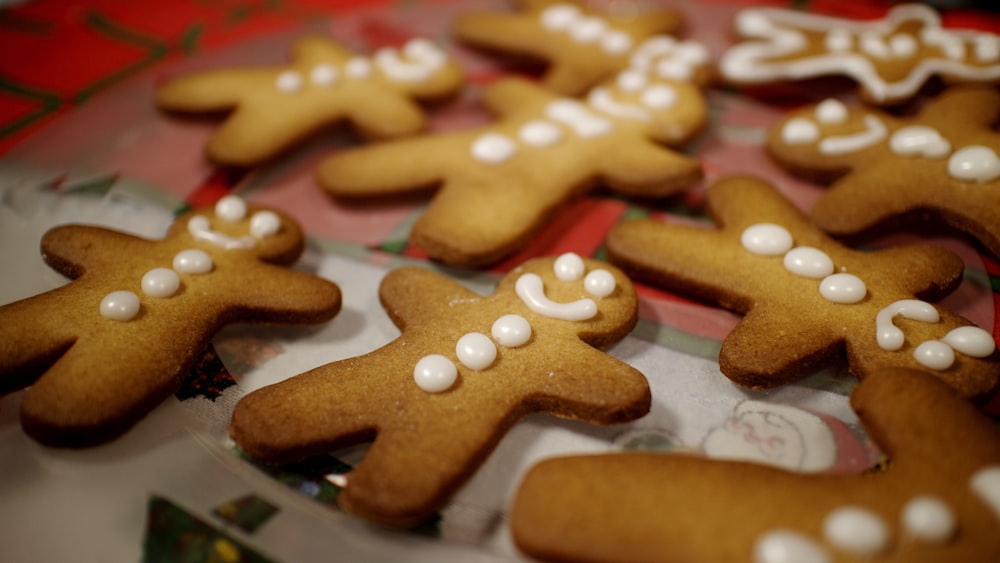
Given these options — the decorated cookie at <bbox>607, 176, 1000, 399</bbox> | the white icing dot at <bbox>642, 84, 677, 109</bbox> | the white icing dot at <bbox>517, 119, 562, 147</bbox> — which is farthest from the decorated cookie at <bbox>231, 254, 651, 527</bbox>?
the white icing dot at <bbox>642, 84, 677, 109</bbox>

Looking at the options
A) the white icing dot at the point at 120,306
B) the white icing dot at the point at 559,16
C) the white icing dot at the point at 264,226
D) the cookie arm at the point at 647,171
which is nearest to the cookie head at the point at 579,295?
the cookie arm at the point at 647,171

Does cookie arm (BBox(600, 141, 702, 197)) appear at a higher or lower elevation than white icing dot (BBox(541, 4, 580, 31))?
lower

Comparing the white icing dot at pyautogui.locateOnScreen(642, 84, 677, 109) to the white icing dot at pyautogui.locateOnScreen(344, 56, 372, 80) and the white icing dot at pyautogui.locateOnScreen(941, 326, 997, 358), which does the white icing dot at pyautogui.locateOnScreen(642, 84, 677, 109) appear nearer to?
the white icing dot at pyautogui.locateOnScreen(344, 56, 372, 80)

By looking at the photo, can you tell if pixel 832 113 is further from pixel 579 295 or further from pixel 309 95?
pixel 309 95

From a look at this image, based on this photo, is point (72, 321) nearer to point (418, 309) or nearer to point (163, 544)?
point (163, 544)

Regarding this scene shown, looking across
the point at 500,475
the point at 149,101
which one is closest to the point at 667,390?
the point at 500,475
